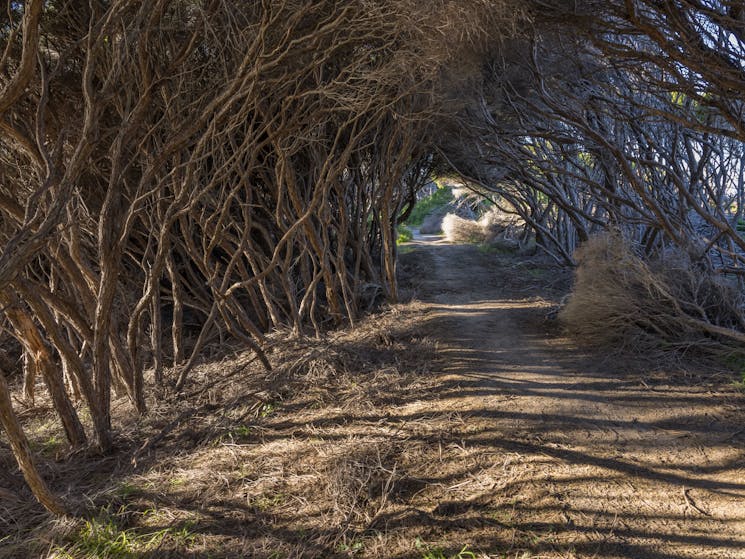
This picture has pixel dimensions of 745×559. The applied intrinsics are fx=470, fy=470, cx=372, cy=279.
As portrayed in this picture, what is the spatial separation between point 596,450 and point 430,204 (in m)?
25.5

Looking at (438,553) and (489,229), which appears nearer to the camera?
(438,553)

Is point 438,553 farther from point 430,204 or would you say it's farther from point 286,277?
point 430,204

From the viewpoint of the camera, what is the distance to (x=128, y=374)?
4039 millimetres

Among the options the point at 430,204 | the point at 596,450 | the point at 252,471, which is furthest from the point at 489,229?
the point at 252,471

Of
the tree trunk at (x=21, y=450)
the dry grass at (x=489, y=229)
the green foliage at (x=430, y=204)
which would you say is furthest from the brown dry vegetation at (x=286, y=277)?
the green foliage at (x=430, y=204)

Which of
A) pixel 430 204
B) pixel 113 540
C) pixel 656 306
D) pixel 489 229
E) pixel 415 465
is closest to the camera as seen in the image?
pixel 113 540

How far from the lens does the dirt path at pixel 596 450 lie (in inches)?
90.7

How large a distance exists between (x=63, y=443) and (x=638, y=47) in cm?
671

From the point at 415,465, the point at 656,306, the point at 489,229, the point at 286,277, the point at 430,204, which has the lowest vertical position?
the point at 415,465

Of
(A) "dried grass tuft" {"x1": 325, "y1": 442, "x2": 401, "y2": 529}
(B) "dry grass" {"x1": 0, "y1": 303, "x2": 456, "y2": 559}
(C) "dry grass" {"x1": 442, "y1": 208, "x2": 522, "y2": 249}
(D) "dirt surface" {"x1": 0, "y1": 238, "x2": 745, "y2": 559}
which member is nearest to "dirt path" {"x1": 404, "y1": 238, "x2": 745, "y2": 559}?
(D) "dirt surface" {"x1": 0, "y1": 238, "x2": 745, "y2": 559}

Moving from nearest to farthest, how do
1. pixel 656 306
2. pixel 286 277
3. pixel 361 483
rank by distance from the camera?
pixel 361 483 → pixel 656 306 → pixel 286 277

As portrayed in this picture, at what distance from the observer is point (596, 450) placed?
2947 millimetres

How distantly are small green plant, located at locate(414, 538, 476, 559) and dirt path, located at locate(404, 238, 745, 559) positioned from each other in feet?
0.25

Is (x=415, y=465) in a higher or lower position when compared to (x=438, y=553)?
higher
